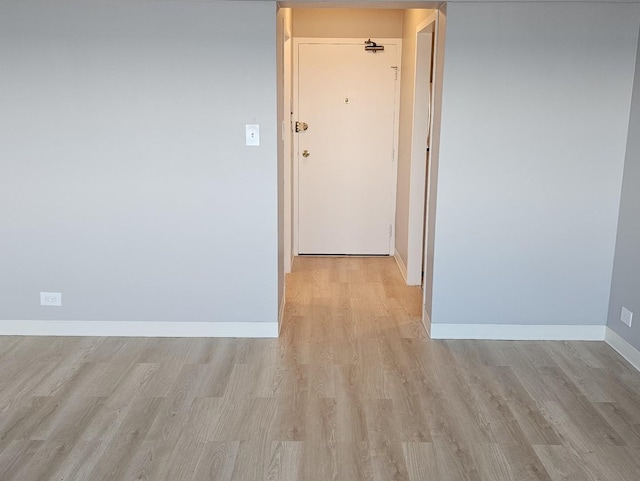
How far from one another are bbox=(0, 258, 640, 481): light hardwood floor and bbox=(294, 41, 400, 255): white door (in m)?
2.02

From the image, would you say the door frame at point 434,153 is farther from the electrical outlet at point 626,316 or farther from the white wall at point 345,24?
the white wall at point 345,24

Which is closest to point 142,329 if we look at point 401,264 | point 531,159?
point 401,264

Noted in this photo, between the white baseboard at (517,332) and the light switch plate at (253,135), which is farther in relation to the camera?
the white baseboard at (517,332)

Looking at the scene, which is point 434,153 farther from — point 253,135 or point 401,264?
point 401,264

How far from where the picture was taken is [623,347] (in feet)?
12.2

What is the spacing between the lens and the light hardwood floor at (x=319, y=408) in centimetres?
255

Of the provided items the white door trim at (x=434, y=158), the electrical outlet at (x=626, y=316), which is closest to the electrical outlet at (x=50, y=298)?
the white door trim at (x=434, y=158)

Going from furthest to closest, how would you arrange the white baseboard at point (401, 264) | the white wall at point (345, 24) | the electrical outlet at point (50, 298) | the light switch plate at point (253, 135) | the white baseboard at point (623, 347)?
the white wall at point (345, 24) < the white baseboard at point (401, 264) < the electrical outlet at point (50, 298) < the light switch plate at point (253, 135) < the white baseboard at point (623, 347)

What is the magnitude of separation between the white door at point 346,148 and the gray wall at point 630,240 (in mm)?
2583

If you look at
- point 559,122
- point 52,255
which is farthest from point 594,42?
point 52,255

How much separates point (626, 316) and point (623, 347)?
7.5 inches

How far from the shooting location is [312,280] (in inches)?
209

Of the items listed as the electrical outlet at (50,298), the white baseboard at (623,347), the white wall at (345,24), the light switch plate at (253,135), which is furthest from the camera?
the white wall at (345,24)

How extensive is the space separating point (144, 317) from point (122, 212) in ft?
2.21
